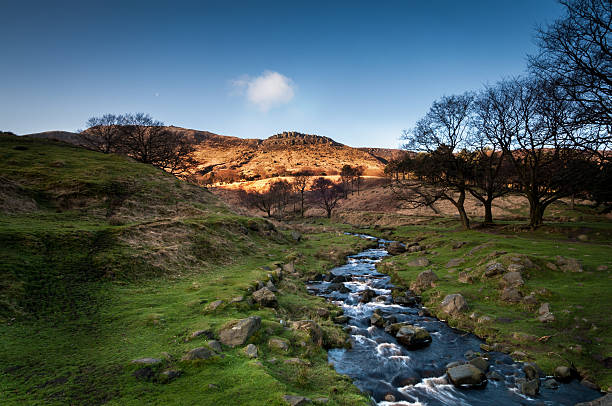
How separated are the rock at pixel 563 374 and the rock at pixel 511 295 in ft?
16.6

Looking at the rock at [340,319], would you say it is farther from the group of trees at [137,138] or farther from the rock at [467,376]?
the group of trees at [137,138]

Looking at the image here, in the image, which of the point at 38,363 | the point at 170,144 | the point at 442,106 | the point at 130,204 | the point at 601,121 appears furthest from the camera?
the point at 170,144

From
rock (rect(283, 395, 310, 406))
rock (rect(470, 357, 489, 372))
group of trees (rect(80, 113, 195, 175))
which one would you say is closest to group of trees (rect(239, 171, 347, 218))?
group of trees (rect(80, 113, 195, 175))

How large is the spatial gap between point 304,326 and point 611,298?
1332cm

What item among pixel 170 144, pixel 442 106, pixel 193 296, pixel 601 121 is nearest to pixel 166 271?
pixel 193 296

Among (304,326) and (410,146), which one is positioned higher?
(410,146)

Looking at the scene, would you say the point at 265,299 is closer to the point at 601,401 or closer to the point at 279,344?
the point at 279,344

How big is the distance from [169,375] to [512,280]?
663 inches

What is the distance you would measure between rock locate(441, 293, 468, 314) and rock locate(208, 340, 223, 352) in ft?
38.2

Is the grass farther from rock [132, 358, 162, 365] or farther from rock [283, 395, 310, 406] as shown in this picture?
rock [132, 358, 162, 365]

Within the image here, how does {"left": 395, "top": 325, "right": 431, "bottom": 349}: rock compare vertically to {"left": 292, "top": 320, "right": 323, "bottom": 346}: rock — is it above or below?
below

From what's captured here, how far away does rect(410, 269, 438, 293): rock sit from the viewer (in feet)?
57.2

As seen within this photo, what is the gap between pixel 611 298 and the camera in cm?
1159

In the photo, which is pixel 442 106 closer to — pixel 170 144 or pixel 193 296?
Answer: pixel 193 296
